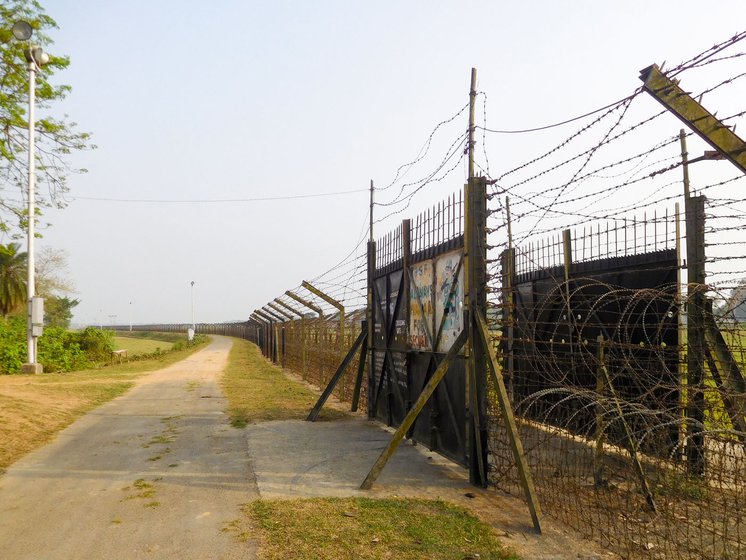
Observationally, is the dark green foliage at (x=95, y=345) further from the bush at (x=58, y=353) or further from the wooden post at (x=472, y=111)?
the wooden post at (x=472, y=111)

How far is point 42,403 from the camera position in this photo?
11.6 meters

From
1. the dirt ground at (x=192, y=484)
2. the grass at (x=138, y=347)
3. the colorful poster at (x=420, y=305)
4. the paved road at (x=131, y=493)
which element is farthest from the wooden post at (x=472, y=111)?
the grass at (x=138, y=347)

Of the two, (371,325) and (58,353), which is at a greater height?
(371,325)

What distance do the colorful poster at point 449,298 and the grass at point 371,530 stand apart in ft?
7.09

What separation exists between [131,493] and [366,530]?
2626 mm

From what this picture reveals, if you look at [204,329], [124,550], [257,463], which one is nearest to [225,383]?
[257,463]

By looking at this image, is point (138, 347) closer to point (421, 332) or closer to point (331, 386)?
point (331, 386)

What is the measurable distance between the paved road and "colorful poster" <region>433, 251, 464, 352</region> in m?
2.84

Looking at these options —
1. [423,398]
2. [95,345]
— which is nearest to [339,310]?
[423,398]

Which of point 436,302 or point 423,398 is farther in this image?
point 436,302

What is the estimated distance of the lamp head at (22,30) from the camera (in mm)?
13508

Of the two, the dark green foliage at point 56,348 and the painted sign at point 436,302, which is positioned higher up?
the painted sign at point 436,302

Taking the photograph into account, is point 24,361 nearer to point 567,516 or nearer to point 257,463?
point 257,463

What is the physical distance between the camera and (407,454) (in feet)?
25.6
